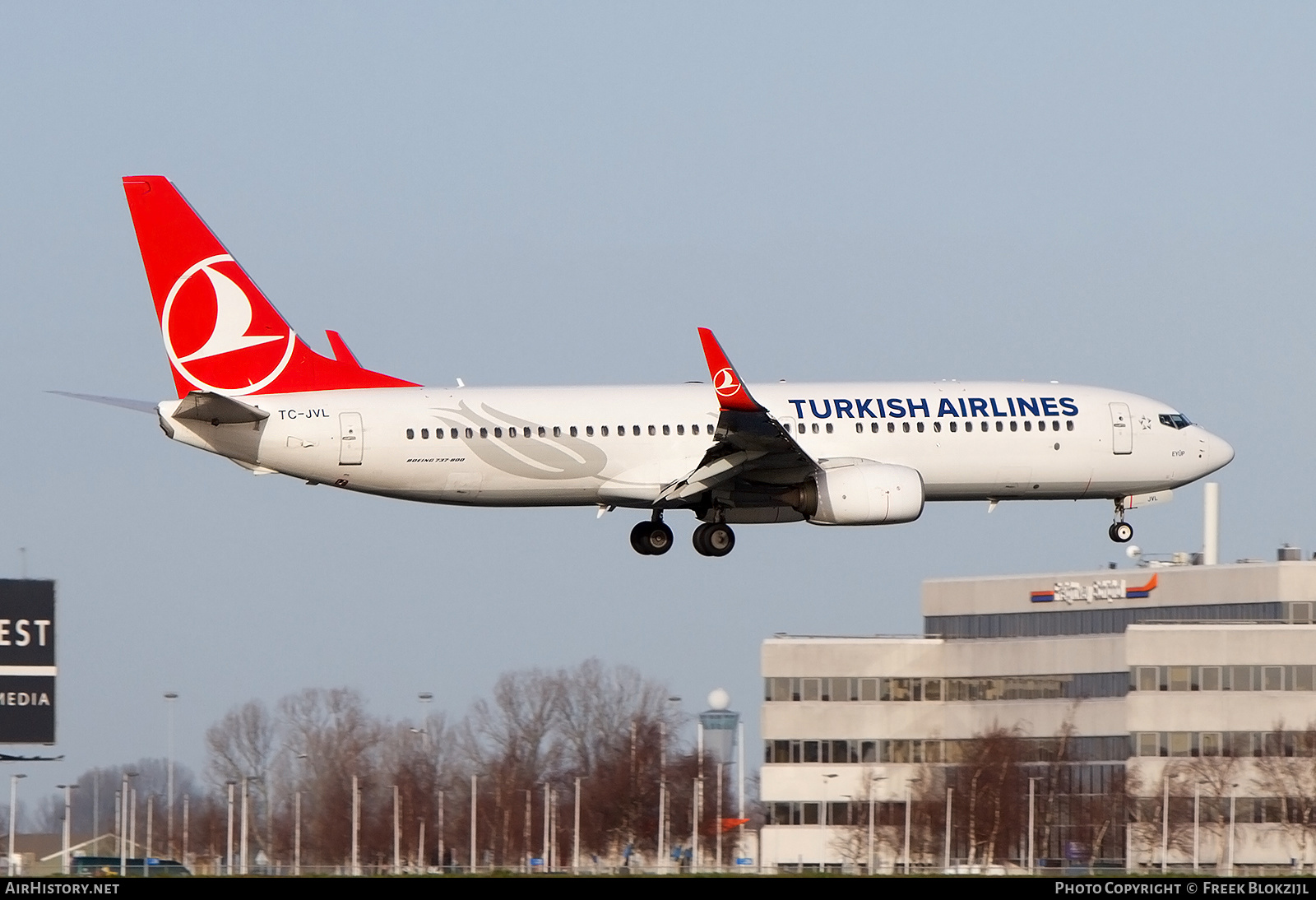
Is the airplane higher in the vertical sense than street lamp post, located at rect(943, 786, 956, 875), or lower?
higher

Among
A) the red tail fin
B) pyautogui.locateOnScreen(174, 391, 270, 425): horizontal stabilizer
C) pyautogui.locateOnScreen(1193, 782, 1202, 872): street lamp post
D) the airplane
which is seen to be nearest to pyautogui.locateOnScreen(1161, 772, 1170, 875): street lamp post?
pyautogui.locateOnScreen(1193, 782, 1202, 872): street lamp post

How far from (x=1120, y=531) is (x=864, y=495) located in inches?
397

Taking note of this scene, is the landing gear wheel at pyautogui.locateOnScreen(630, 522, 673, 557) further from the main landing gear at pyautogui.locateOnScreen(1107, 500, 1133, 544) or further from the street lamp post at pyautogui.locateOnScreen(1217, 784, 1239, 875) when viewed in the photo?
the street lamp post at pyautogui.locateOnScreen(1217, 784, 1239, 875)

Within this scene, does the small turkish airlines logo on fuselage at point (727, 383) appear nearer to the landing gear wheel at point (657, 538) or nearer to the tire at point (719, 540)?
the tire at point (719, 540)

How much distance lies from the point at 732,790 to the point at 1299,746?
103ft

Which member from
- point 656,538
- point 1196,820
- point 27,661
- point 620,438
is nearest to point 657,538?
point 656,538

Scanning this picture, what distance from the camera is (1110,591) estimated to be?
107375 mm

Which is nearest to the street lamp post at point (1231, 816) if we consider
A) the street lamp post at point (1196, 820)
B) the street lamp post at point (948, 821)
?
the street lamp post at point (1196, 820)

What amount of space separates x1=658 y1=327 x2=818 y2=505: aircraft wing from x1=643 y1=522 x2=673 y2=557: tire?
2.07m

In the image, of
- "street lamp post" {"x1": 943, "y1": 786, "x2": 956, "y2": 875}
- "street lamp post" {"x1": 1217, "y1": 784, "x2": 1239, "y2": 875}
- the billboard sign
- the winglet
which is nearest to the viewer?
the winglet

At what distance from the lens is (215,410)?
54.1 metres

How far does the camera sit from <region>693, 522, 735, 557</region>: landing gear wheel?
58.1 m
